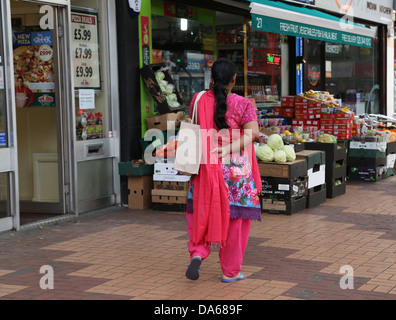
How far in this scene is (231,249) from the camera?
5.65 meters

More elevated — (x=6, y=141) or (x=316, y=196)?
(x=6, y=141)

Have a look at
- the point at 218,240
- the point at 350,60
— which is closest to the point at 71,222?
the point at 218,240

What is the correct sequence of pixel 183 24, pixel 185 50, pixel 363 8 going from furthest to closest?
pixel 363 8
pixel 185 50
pixel 183 24

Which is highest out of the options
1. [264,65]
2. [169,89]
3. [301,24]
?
[301,24]

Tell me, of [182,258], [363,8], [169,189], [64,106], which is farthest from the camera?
[363,8]

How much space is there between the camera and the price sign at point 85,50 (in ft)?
30.0

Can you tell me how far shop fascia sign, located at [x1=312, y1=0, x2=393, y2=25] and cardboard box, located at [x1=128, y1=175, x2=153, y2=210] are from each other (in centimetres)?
685

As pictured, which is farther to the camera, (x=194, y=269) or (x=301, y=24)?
(x=301, y=24)

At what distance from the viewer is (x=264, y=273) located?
599cm

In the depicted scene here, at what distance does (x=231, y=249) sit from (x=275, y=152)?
3627 mm

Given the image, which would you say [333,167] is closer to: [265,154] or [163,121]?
[265,154]

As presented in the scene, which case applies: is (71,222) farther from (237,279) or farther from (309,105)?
(309,105)

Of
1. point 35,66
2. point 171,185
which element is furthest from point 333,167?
point 35,66

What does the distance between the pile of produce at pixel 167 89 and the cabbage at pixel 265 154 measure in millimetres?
1653
